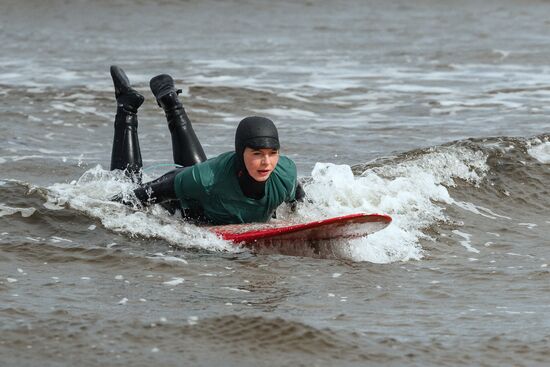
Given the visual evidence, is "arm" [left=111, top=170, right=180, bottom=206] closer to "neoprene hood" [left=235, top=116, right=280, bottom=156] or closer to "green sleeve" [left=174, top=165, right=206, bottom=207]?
"green sleeve" [left=174, top=165, right=206, bottom=207]

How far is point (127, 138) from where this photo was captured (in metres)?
9.58

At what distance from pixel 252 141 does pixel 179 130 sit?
5.73ft

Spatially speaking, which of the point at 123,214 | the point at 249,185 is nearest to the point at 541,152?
the point at 249,185

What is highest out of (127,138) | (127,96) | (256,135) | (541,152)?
(127,96)

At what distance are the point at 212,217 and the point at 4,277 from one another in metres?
1.83

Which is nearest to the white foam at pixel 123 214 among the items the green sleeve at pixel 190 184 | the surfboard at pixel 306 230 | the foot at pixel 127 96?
the surfboard at pixel 306 230

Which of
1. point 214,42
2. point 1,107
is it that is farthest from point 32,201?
point 214,42

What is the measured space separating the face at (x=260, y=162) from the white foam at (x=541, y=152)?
5170mm

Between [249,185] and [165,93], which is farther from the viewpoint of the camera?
[165,93]

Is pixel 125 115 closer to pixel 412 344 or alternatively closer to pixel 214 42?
pixel 412 344

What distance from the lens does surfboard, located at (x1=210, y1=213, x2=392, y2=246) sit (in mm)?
8125

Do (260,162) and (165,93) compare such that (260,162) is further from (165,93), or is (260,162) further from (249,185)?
(165,93)

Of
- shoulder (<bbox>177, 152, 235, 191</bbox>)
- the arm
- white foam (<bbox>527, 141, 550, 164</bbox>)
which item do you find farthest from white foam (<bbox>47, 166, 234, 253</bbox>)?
white foam (<bbox>527, 141, 550, 164</bbox>)

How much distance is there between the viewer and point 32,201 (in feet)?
31.1
